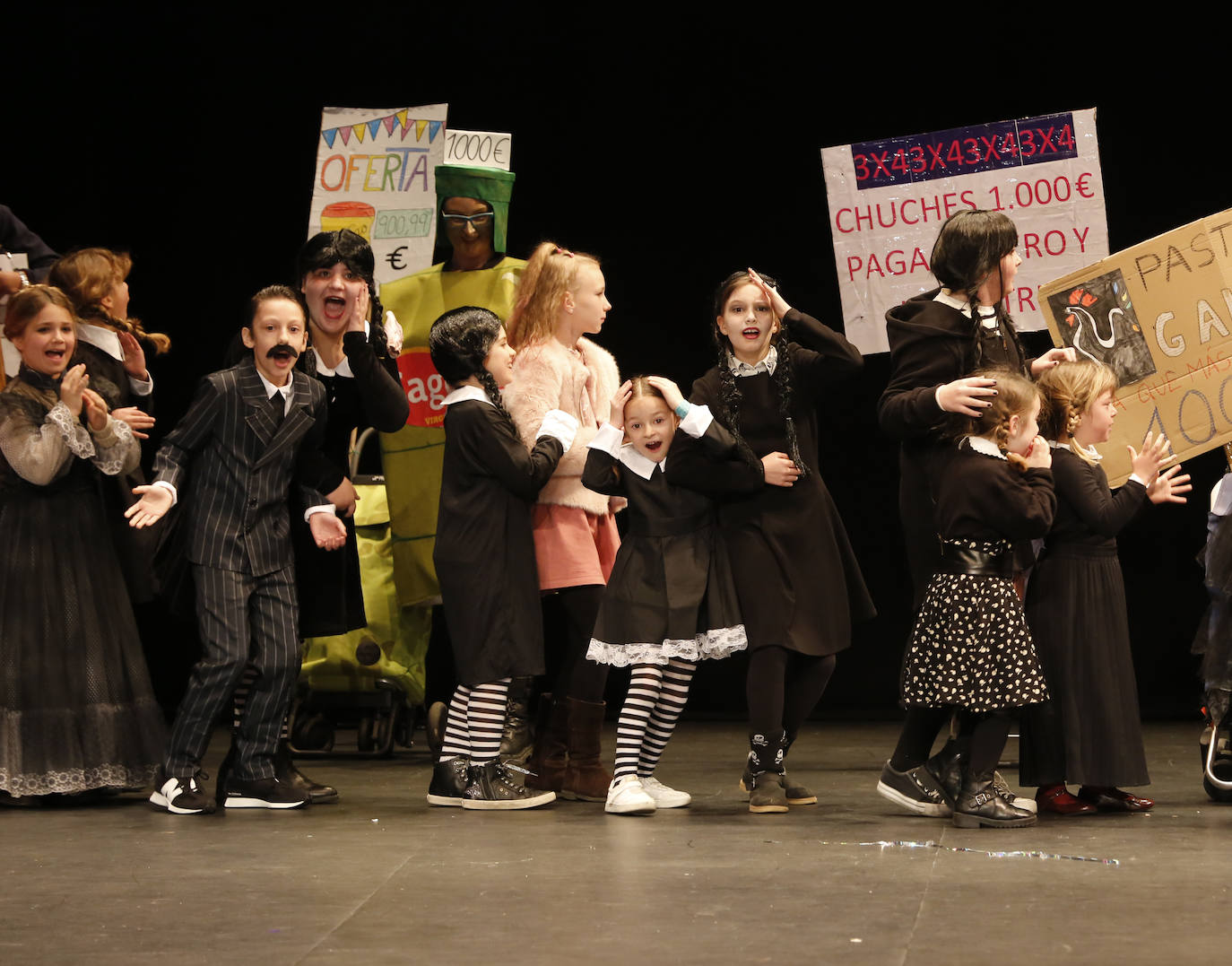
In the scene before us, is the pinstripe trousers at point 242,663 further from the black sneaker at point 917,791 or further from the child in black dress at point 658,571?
the black sneaker at point 917,791

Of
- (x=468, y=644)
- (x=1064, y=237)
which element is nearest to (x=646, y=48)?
(x=1064, y=237)

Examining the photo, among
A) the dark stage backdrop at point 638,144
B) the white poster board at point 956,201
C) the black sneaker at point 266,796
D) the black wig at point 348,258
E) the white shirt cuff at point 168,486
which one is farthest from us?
the dark stage backdrop at point 638,144

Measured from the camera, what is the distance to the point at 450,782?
4.26m

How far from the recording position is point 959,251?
4.09m

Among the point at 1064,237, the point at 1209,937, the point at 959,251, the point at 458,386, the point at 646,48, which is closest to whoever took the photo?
the point at 1209,937

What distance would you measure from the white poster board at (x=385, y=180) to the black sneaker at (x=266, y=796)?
1926 millimetres

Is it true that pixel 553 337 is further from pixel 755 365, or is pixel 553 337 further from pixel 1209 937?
pixel 1209 937

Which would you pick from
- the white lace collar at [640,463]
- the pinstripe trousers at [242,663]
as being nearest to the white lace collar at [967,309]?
the white lace collar at [640,463]

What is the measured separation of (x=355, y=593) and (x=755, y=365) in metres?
1.29

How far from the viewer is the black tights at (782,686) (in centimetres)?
411

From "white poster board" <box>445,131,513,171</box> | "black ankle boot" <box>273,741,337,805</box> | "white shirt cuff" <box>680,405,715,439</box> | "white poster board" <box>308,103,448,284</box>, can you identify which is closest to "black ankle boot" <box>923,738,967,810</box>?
"white shirt cuff" <box>680,405,715,439</box>

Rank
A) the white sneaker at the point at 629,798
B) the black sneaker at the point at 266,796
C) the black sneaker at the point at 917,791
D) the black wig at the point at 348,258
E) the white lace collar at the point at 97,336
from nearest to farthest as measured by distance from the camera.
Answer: the black sneaker at the point at 917,791 → the white sneaker at the point at 629,798 → the black sneaker at the point at 266,796 → the black wig at the point at 348,258 → the white lace collar at the point at 97,336

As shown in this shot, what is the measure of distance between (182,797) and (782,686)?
60.9 inches

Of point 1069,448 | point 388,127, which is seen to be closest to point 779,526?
point 1069,448
